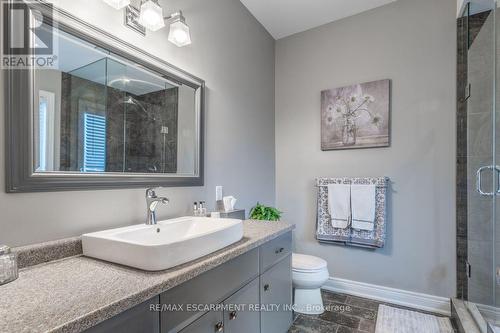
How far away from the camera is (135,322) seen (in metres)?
0.75

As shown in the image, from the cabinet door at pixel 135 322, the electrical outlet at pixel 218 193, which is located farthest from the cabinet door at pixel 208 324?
the electrical outlet at pixel 218 193

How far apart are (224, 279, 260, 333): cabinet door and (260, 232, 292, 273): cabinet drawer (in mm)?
121

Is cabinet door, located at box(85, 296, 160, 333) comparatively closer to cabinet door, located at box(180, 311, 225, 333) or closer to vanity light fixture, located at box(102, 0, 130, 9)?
cabinet door, located at box(180, 311, 225, 333)

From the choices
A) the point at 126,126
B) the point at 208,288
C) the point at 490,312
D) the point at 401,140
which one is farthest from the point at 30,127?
the point at 490,312

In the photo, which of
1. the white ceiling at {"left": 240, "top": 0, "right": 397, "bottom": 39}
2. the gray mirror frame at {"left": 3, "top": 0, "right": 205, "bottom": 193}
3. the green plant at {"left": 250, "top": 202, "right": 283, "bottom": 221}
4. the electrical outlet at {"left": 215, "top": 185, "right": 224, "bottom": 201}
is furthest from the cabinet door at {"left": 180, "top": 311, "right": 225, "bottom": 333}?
the white ceiling at {"left": 240, "top": 0, "right": 397, "bottom": 39}

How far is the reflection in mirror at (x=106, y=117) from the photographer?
3.43ft

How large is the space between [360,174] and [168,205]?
1.74 metres

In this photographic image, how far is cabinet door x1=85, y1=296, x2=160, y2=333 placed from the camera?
684 mm

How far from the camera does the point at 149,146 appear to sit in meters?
1.48

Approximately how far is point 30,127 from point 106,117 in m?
0.32

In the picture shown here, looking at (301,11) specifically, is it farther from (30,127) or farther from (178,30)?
(30,127)

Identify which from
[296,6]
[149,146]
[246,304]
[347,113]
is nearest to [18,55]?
[149,146]

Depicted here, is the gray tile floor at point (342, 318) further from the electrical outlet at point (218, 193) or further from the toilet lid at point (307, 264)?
the electrical outlet at point (218, 193)

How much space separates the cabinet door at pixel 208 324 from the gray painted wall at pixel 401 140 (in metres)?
1.76
